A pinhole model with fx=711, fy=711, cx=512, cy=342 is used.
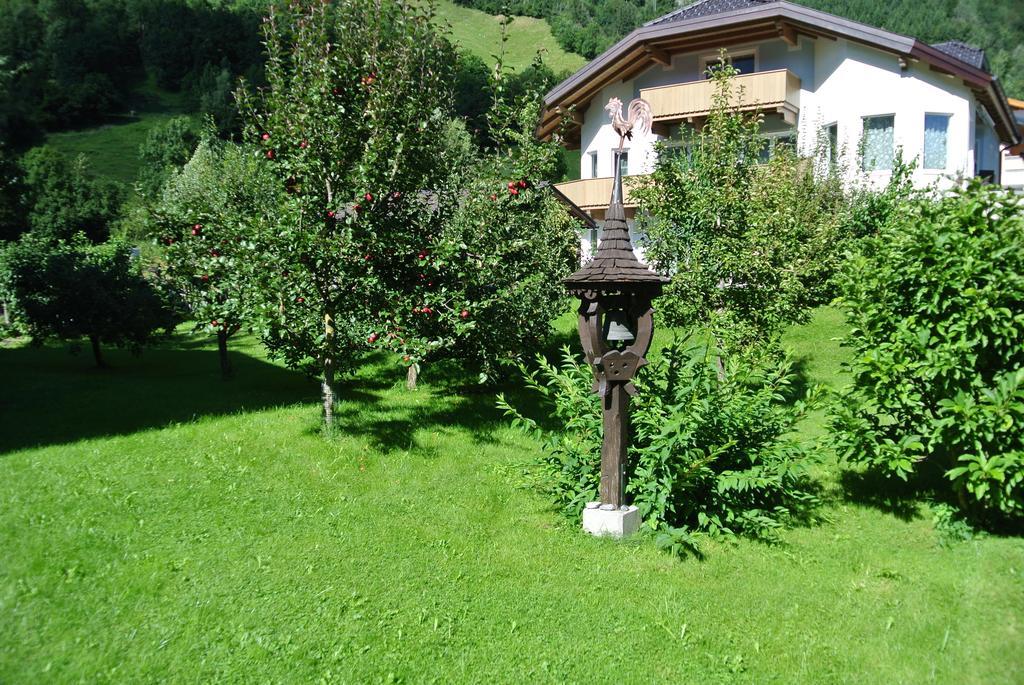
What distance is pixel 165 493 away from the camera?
728 cm

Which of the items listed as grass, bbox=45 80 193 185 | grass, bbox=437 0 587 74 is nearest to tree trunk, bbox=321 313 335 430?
grass, bbox=45 80 193 185

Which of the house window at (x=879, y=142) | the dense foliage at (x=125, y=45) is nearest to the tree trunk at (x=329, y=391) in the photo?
the house window at (x=879, y=142)

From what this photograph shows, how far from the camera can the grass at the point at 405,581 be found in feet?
16.1

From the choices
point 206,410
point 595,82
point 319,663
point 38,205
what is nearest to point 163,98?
point 38,205

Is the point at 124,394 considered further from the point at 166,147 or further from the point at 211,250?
the point at 166,147

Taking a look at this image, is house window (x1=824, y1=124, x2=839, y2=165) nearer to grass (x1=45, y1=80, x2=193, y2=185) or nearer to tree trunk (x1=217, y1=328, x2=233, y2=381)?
tree trunk (x1=217, y1=328, x2=233, y2=381)

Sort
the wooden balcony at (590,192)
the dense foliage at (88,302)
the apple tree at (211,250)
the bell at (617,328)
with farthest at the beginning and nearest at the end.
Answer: the wooden balcony at (590,192) < the dense foliage at (88,302) < the apple tree at (211,250) < the bell at (617,328)

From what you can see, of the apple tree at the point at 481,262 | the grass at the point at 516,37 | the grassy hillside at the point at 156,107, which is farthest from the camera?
the grass at the point at 516,37

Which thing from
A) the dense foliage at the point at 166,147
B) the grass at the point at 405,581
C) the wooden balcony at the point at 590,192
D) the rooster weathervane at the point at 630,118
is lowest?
the grass at the point at 405,581

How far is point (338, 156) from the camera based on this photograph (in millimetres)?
8836

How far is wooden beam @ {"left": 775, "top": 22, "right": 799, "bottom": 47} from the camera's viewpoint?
22658mm

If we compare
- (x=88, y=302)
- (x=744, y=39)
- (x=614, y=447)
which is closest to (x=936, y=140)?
(x=744, y=39)

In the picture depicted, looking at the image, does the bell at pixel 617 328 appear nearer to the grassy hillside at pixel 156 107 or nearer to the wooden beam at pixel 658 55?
the wooden beam at pixel 658 55

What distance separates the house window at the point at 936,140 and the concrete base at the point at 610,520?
19.8m
